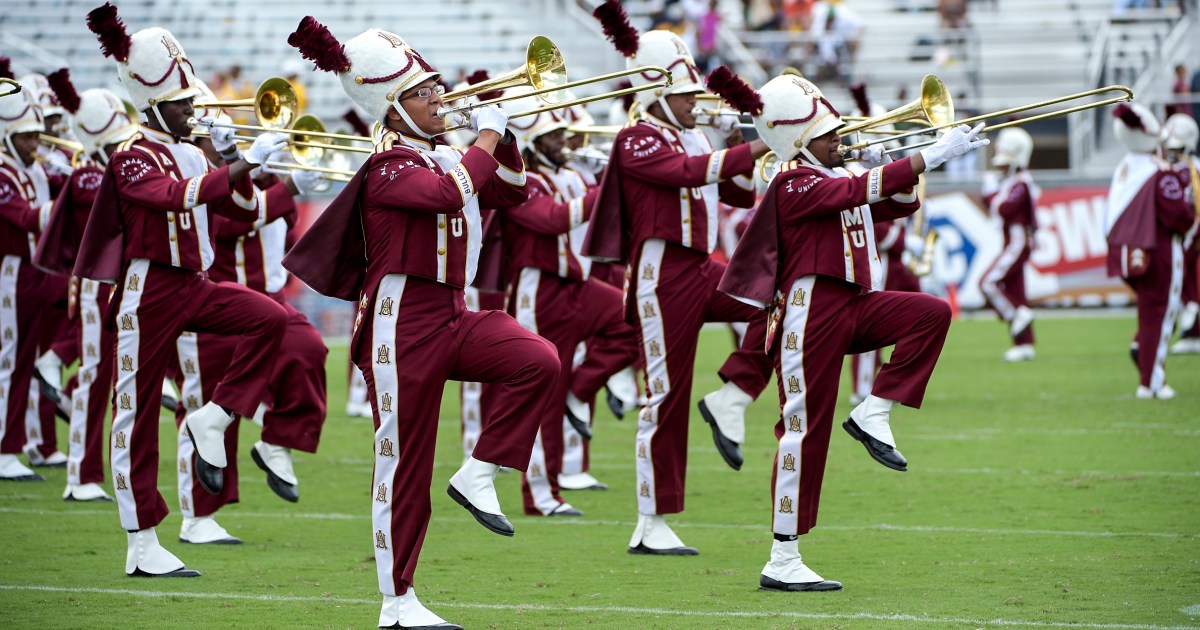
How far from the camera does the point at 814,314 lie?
6.62 meters

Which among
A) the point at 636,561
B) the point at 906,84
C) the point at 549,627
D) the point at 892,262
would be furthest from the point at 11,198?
the point at 906,84

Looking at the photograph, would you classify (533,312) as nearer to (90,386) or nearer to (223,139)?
(90,386)

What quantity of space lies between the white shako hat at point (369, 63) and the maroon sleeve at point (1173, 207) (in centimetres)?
818

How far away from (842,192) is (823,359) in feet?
2.18

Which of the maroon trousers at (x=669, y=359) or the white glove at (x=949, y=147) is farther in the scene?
the maroon trousers at (x=669, y=359)

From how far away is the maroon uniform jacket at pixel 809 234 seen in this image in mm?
6480

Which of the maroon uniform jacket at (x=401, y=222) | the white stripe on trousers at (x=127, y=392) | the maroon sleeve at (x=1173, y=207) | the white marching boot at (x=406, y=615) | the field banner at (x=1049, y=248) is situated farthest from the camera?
the field banner at (x=1049, y=248)

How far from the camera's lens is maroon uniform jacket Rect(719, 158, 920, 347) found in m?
6.48

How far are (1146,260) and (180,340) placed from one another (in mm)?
7640

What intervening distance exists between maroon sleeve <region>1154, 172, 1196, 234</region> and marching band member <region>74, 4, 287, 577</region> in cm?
777

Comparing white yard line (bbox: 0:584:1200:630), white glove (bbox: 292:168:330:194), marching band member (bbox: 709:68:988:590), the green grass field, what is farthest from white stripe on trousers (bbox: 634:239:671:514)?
white glove (bbox: 292:168:330:194)

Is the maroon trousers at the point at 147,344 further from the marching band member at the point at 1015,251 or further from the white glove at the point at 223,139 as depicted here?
the marching band member at the point at 1015,251

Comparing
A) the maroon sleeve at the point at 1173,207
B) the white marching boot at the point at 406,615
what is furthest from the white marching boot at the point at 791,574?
the maroon sleeve at the point at 1173,207

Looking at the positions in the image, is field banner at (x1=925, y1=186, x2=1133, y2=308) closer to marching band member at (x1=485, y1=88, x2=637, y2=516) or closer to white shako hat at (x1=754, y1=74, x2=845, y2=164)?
marching band member at (x1=485, y1=88, x2=637, y2=516)
